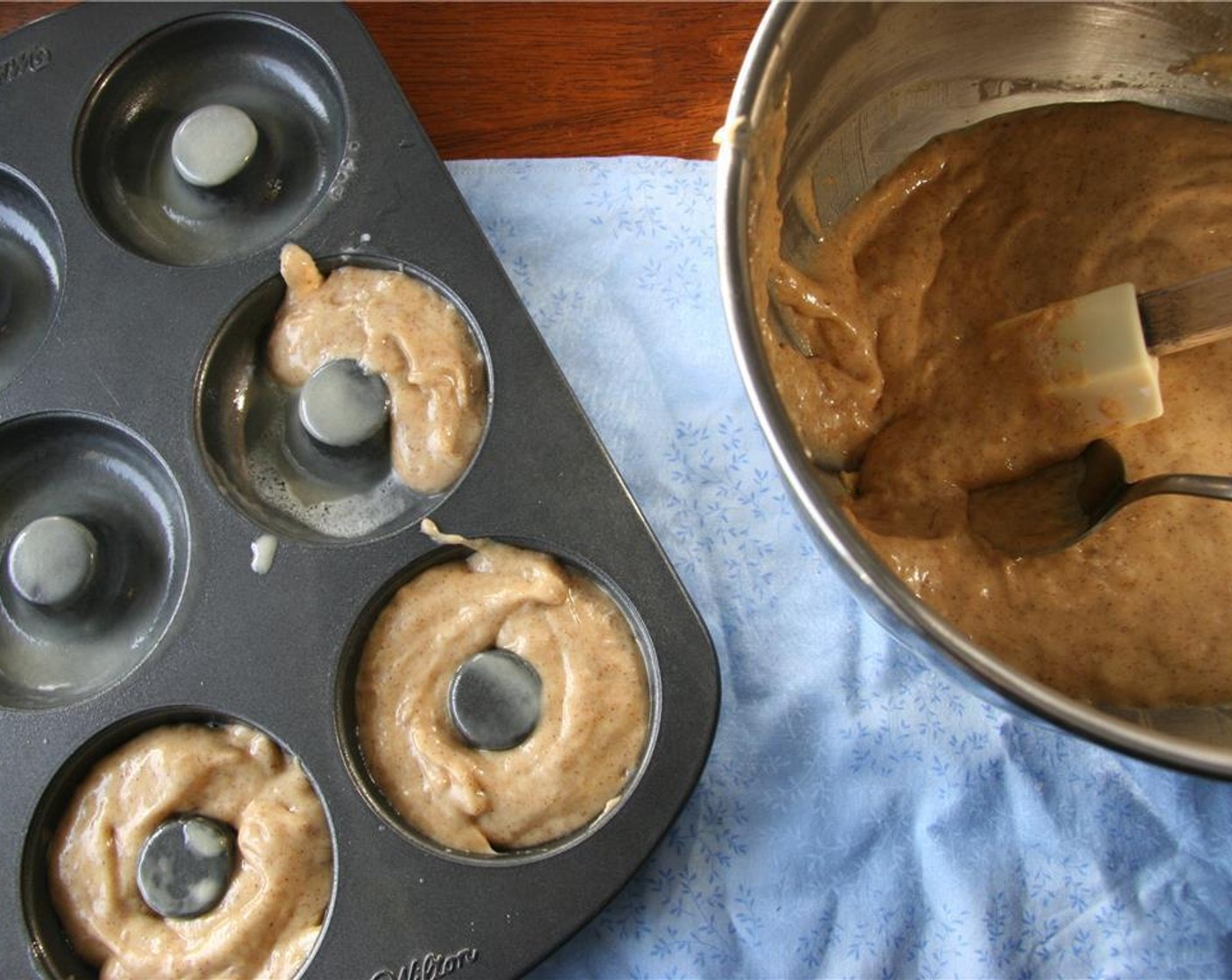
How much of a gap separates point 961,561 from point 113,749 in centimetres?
89

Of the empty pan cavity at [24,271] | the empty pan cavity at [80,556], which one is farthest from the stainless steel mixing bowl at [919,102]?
the empty pan cavity at [24,271]

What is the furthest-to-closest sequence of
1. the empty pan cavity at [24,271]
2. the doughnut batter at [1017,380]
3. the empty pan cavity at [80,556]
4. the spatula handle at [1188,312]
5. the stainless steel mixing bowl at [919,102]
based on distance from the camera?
the empty pan cavity at [24,271], the empty pan cavity at [80,556], the doughnut batter at [1017,380], the spatula handle at [1188,312], the stainless steel mixing bowl at [919,102]

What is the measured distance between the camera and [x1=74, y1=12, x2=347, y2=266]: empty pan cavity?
136 centimetres

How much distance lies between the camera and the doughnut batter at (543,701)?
3.85 feet

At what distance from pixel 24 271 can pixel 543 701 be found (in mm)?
843

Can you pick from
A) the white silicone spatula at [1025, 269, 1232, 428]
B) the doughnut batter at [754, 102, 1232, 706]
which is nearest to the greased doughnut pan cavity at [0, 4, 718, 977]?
the doughnut batter at [754, 102, 1232, 706]

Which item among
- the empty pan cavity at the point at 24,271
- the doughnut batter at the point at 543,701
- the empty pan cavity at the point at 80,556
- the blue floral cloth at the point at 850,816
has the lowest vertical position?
the blue floral cloth at the point at 850,816

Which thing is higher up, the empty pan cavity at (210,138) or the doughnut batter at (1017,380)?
the empty pan cavity at (210,138)

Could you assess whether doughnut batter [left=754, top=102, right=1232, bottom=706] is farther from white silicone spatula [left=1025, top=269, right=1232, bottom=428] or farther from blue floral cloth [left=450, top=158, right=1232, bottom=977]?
blue floral cloth [left=450, top=158, right=1232, bottom=977]

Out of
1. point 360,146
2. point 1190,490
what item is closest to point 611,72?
point 360,146

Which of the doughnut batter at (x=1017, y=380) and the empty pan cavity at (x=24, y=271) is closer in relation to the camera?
the doughnut batter at (x=1017, y=380)

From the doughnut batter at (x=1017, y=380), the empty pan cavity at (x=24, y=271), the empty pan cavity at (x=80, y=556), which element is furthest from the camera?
the empty pan cavity at (x=24, y=271)

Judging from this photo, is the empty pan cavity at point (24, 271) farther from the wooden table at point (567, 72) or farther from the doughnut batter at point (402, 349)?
the wooden table at point (567, 72)

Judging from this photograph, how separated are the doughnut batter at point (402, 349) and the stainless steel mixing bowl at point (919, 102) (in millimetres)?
390
